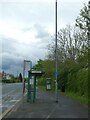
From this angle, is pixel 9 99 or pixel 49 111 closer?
pixel 49 111

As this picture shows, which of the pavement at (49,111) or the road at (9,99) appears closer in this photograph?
the pavement at (49,111)

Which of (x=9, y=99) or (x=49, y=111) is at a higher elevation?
(x=9, y=99)

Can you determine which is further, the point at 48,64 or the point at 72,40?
the point at 48,64

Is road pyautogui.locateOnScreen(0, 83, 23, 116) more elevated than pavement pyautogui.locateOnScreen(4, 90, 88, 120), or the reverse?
road pyautogui.locateOnScreen(0, 83, 23, 116)

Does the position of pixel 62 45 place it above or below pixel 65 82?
above

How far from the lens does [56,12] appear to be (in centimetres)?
2852

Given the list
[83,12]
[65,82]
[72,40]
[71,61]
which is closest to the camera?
[83,12]

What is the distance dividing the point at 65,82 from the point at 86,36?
70.1ft

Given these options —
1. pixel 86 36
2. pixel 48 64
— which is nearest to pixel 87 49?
pixel 86 36

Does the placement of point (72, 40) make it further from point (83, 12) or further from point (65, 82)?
point (83, 12)

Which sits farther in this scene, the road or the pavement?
the road

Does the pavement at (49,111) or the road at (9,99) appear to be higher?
the road at (9,99)

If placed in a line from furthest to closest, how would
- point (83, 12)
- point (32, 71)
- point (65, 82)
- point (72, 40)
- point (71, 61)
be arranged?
point (72, 40), point (71, 61), point (65, 82), point (32, 71), point (83, 12)

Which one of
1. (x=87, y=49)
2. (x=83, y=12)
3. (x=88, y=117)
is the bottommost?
(x=88, y=117)
